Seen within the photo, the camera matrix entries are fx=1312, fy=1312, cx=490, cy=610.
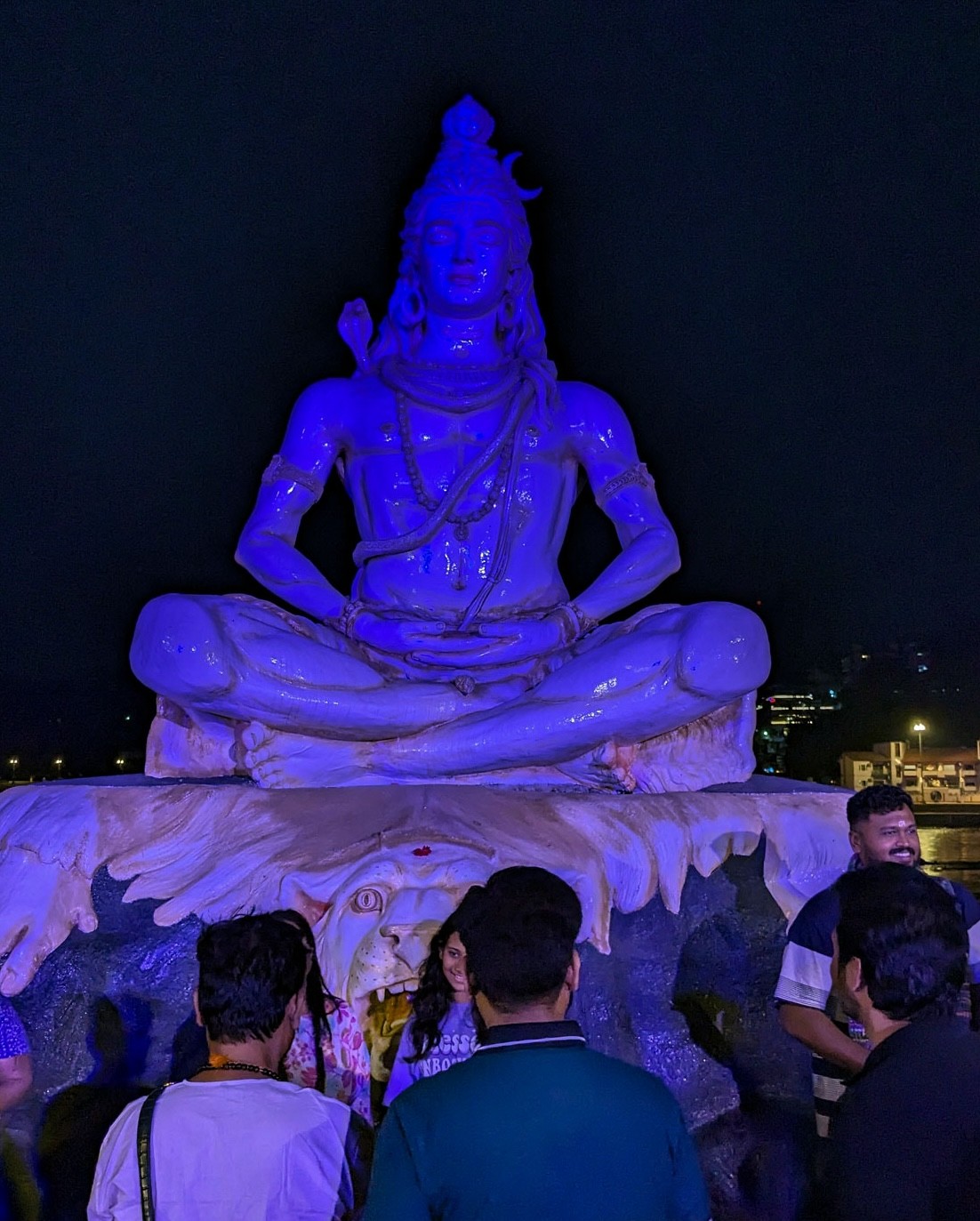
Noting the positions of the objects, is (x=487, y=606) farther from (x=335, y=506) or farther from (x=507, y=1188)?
(x=507, y=1188)

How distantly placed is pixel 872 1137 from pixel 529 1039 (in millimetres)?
431

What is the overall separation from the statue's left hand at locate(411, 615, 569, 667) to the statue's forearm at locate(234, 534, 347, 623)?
1.12ft

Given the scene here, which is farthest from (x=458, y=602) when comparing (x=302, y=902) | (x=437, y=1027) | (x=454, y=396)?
(x=437, y=1027)

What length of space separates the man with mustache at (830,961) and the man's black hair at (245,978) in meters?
1.20

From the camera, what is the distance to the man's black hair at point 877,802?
9.26 feet

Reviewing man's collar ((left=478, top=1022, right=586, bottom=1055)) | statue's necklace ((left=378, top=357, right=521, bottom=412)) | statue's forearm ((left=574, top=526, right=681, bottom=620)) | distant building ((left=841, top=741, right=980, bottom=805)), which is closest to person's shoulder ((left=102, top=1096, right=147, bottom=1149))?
man's collar ((left=478, top=1022, right=586, bottom=1055))

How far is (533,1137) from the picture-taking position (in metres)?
1.49

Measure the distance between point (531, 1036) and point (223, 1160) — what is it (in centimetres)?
50

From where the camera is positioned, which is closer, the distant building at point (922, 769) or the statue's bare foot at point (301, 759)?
the statue's bare foot at point (301, 759)

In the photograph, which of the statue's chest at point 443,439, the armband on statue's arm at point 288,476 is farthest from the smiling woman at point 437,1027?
the armband on statue's arm at point 288,476

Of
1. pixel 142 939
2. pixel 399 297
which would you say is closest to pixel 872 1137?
pixel 142 939

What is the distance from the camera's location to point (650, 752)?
12.6 ft

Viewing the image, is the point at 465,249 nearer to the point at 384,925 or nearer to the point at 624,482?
the point at 624,482

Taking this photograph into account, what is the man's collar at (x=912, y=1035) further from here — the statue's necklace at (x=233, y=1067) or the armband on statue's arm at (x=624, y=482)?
the armband on statue's arm at (x=624, y=482)
